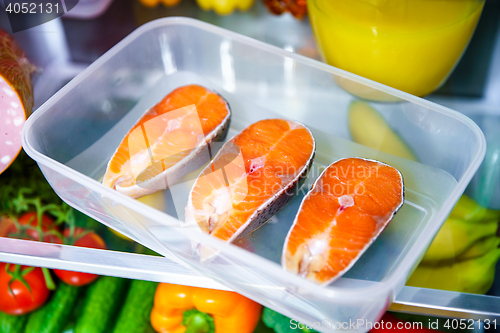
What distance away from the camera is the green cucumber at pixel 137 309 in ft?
3.10

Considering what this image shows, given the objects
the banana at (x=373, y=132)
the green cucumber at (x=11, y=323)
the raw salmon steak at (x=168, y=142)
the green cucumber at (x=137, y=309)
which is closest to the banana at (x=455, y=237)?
the banana at (x=373, y=132)

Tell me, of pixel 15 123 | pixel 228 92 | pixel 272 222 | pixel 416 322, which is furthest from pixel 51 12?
pixel 416 322

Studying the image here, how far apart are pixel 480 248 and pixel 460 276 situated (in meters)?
0.08

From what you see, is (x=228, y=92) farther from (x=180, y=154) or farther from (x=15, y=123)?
(x=15, y=123)

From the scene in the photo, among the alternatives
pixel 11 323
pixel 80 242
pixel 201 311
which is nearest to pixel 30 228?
pixel 80 242

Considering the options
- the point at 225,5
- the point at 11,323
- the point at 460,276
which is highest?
the point at 225,5

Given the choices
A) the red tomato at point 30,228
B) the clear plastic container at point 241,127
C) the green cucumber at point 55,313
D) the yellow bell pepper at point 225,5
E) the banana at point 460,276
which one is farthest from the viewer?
the yellow bell pepper at point 225,5

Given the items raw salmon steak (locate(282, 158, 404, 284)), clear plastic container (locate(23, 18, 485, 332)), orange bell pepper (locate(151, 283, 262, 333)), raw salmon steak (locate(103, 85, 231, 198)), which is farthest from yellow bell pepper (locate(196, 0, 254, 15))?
orange bell pepper (locate(151, 283, 262, 333))

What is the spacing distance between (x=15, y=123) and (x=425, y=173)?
781 millimetres

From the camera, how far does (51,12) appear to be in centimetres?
104

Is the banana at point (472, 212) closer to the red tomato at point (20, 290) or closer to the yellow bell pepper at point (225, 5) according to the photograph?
the yellow bell pepper at point (225, 5)

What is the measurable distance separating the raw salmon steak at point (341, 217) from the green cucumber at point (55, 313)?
58 cm

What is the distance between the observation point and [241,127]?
3.11ft

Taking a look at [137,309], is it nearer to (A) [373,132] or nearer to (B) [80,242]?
(B) [80,242]
